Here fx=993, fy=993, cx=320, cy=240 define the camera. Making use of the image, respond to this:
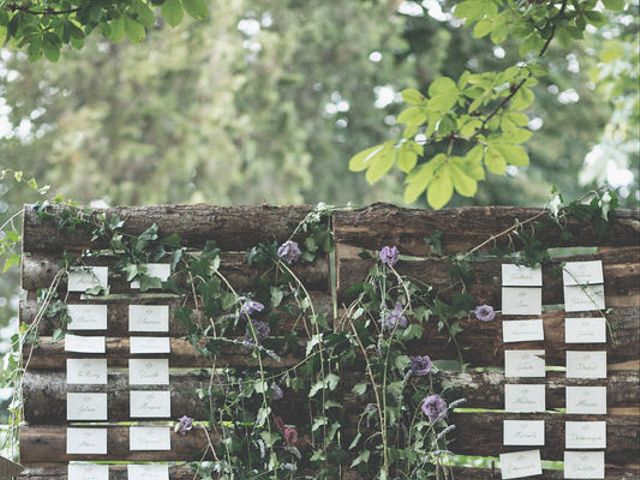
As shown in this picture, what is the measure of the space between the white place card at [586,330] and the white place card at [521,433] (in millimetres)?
285

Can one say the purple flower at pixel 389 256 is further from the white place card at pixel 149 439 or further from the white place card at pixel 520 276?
the white place card at pixel 149 439

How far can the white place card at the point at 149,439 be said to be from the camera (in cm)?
292

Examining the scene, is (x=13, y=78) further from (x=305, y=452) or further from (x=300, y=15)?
(x=305, y=452)

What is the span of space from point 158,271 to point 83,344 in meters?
0.31

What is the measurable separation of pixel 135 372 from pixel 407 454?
2.73ft

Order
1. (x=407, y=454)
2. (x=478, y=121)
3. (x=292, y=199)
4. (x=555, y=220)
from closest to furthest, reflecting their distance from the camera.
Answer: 1. (x=407, y=454)
2. (x=555, y=220)
3. (x=478, y=121)
4. (x=292, y=199)

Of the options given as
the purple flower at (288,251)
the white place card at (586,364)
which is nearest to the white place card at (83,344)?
the purple flower at (288,251)

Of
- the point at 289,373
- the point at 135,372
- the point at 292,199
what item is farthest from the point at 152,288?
the point at 292,199

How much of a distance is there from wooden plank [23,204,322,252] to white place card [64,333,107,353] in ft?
0.88

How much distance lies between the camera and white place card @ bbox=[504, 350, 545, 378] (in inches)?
117

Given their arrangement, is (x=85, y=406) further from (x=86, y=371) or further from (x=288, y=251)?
(x=288, y=251)

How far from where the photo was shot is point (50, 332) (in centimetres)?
296

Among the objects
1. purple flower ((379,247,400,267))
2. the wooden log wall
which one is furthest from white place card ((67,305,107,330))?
purple flower ((379,247,400,267))

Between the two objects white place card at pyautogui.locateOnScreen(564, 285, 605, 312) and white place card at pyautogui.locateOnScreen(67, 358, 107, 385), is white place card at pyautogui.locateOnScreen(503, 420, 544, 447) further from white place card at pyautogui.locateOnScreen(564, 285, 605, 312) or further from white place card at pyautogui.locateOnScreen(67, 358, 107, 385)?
white place card at pyautogui.locateOnScreen(67, 358, 107, 385)
